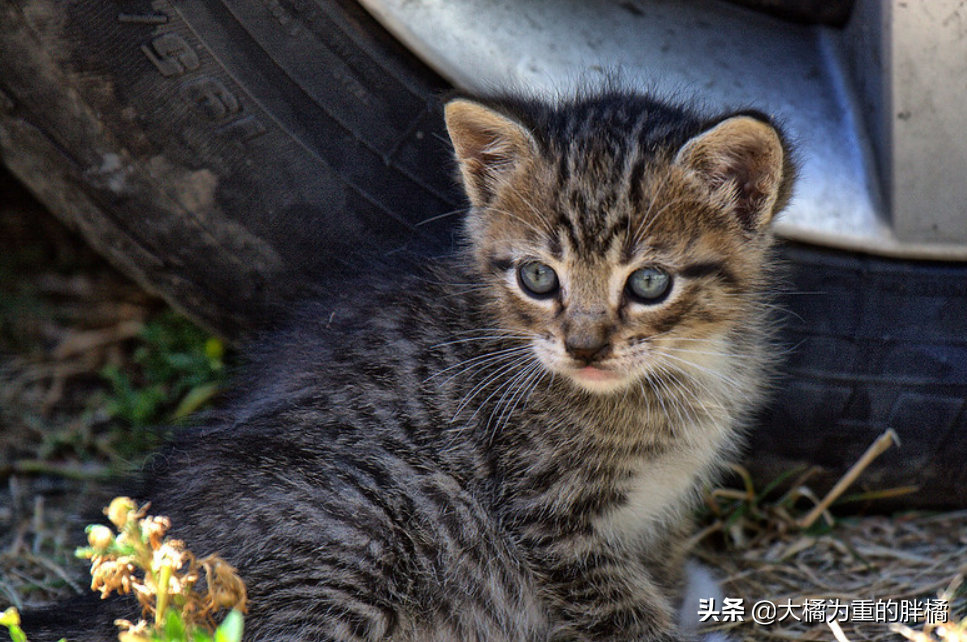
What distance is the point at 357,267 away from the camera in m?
2.78

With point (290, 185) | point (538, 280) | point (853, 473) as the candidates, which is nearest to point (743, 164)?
point (538, 280)

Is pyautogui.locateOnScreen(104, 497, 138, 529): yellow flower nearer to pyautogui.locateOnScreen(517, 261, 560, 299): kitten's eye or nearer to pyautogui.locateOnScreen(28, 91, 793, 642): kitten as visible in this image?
pyautogui.locateOnScreen(28, 91, 793, 642): kitten

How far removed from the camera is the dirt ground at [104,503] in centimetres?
266

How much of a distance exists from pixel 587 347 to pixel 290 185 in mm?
959

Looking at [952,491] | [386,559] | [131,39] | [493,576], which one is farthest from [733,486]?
[131,39]

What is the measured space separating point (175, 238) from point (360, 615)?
1173mm

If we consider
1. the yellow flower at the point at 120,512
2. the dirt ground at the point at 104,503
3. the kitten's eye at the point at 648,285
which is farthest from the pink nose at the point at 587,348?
the yellow flower at the point at 120,512

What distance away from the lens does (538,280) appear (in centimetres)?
248

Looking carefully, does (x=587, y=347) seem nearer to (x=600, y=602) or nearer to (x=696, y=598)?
(x=600, y=602)

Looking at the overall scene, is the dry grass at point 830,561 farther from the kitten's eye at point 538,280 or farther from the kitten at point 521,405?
the kitten's eye at point 538,280

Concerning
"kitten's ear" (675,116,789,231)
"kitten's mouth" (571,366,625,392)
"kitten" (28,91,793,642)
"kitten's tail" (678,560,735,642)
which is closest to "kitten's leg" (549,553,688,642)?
"kitten" (28,91,793,642)

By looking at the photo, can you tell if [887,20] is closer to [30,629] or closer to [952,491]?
[952,491]

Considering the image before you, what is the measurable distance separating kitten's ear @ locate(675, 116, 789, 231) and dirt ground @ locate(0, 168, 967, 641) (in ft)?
3.24

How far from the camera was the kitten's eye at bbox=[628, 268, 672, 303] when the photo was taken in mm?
2367
